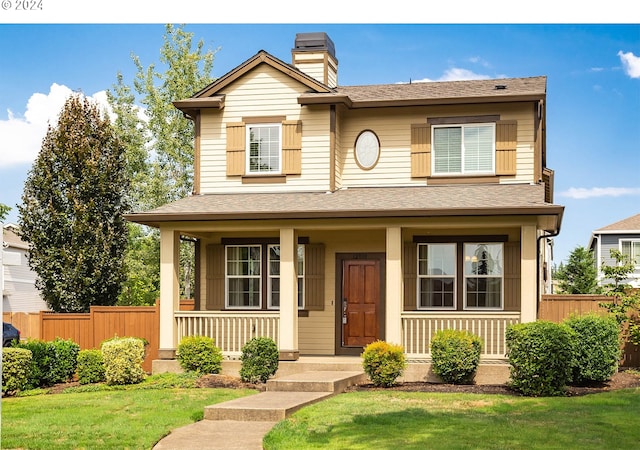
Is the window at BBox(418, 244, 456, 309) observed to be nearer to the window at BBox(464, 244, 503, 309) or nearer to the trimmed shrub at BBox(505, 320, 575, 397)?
the window at BBox(464, 244, 503, 309)

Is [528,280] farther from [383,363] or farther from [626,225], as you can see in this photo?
[626,225]

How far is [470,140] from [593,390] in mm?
6549

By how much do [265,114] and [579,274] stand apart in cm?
2117

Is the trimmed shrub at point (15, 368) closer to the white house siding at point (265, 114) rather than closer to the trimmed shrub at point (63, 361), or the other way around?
the trimmed shrub at point (63, 361)

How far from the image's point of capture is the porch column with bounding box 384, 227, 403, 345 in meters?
16.9

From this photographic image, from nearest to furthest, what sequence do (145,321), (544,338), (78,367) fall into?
(544,338)
(78,367)
(145,321)

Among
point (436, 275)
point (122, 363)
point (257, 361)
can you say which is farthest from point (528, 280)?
point (122, 363)

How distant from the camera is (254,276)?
19.6 metres

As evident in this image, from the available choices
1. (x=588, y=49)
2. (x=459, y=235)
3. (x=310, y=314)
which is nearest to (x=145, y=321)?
(x=310, y=314)

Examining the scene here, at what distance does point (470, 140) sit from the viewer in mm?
19094

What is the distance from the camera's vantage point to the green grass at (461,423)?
10.3 metres

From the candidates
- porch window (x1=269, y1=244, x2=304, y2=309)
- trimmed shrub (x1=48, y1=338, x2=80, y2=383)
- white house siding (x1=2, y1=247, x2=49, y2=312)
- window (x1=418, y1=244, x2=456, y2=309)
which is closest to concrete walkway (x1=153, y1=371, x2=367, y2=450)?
window (x1=418, y1=244, x2=456, y2=309)

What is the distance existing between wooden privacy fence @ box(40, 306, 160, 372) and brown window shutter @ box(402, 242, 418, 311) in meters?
5.86

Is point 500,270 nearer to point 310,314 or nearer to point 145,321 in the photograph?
point 310,314
